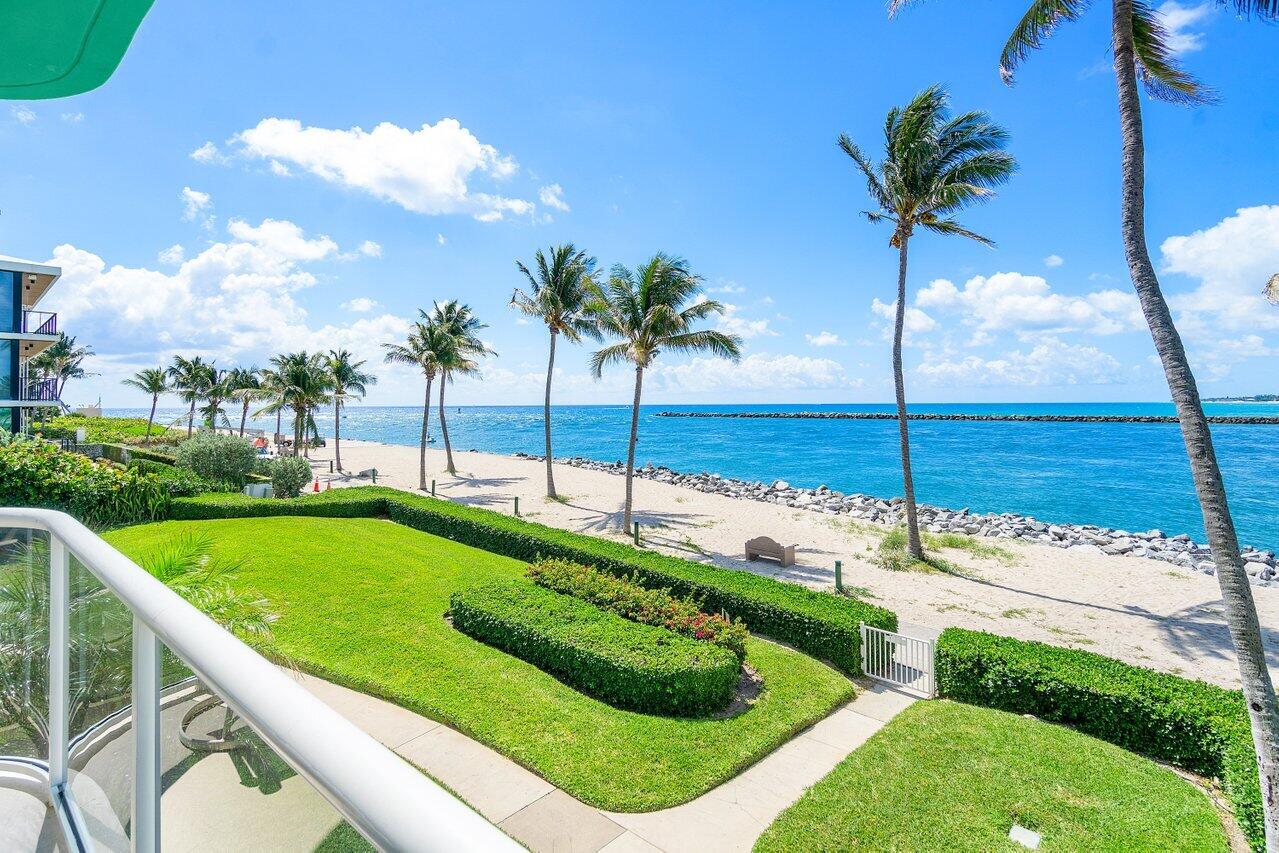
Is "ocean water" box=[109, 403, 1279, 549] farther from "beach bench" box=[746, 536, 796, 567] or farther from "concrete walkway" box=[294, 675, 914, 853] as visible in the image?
"concrete walkway" box=[294, 675, 914, 853]

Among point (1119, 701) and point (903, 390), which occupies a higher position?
point (903, 390)

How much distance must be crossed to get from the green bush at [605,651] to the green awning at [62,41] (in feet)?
28.5

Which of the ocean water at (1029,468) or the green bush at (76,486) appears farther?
the ocean water at (1029,468)

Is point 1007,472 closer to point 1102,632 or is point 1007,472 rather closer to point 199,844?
point 1102,632

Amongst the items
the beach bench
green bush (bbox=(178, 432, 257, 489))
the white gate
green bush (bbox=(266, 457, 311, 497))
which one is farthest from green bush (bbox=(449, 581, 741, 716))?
green bush (bbox=(178, 432, 257, 489))

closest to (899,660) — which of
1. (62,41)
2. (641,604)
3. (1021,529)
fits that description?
(641,604)

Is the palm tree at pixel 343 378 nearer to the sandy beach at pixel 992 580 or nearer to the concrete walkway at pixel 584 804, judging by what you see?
the sandy beach at pixel 992 580

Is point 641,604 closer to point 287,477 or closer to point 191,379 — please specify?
point 287,477

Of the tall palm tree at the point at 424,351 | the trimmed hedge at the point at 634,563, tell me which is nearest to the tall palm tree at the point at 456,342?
the tall palm tree at the point at 424,351

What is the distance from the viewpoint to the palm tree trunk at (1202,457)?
6789 millimetres

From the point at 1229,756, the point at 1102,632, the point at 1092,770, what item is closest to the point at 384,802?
the point at 1092,770

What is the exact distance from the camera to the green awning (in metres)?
1.64

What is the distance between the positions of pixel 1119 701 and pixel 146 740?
11.2 metres

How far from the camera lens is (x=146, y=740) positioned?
5.43ft
